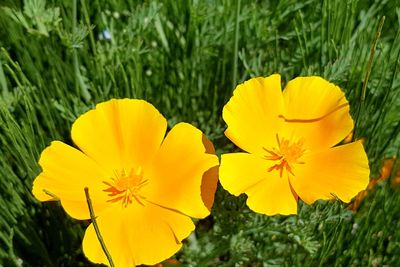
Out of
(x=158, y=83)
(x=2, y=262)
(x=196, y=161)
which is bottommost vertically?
(x=2, y=262)

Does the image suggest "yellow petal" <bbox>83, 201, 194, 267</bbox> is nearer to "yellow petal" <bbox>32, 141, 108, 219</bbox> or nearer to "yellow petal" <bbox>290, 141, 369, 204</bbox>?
"yellow petal" <bbox>32, 141, 108, 219</bbox>

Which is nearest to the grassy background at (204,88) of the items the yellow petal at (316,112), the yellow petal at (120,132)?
the yellow petal at (316,112)

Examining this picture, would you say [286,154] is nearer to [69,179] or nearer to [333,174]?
[333,174]

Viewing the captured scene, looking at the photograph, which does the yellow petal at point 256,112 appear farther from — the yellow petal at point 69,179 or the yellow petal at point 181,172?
the yellow petal at point 69,179

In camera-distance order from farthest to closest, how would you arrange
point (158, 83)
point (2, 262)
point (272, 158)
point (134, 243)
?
point (158, 83) → point (2, 262) → point (272, 158) → point (134, 243)

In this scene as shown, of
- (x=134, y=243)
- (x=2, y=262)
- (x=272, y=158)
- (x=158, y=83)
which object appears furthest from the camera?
(x=158, y=83)

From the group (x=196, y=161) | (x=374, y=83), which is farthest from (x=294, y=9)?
(x=196, y=161)

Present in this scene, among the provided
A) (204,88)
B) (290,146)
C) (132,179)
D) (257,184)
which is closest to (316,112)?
(290,146)

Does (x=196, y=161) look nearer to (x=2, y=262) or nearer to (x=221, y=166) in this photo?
(x=221, y=166)
